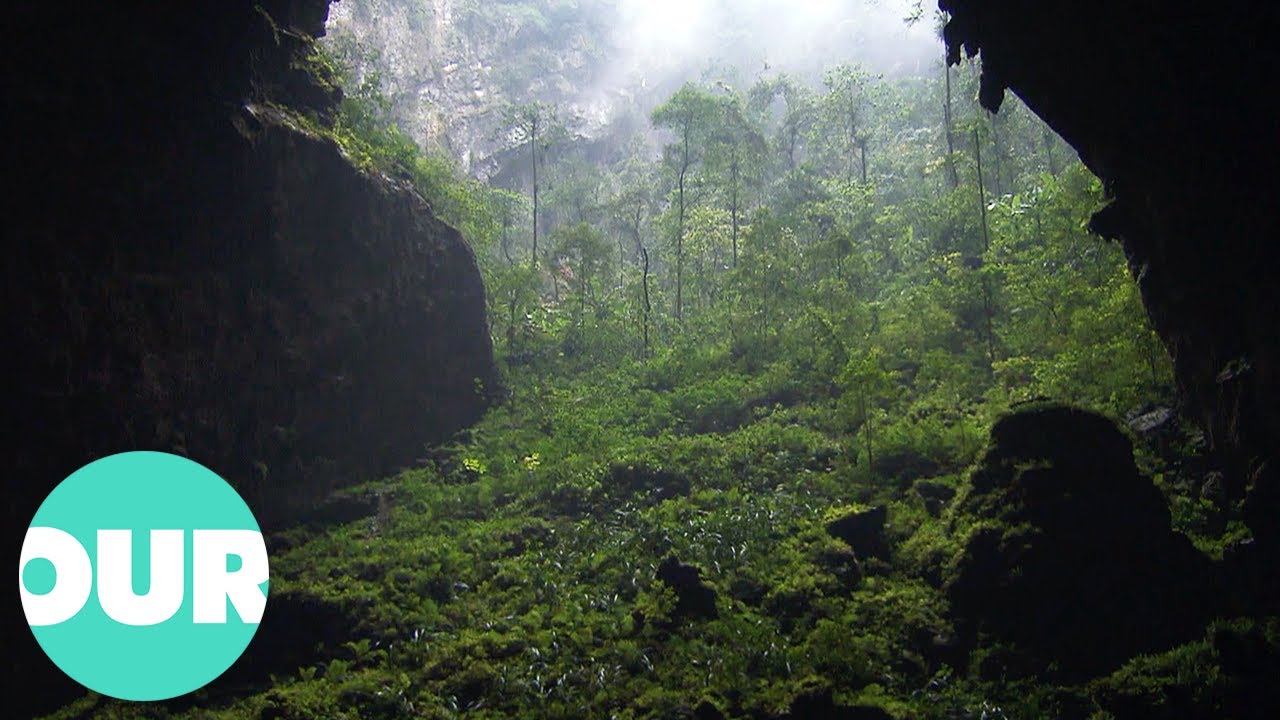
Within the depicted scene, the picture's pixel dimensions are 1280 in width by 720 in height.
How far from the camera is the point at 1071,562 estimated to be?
1122cm

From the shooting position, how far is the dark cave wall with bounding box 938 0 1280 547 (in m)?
9.35

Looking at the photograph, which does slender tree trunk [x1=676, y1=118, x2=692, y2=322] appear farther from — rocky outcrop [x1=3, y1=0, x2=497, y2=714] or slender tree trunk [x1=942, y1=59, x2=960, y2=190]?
rocky outcrop [x1=3, y1=0, x2=497, y2=714]

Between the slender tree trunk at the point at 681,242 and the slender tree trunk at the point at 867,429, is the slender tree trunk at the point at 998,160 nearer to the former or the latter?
the slender tree trunk at the point at 681,242

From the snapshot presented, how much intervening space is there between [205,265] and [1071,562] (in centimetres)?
1737

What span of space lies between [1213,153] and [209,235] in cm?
1810

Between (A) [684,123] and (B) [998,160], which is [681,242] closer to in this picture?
(A) [684,123]

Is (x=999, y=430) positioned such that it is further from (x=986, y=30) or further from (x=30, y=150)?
(x=30, y=150)

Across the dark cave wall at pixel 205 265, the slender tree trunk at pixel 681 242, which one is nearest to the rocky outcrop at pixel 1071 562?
the dark cave wall at pixel 205 265

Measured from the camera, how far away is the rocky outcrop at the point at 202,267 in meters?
13.4

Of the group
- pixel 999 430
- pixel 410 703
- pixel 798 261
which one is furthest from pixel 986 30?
pixel 798 261

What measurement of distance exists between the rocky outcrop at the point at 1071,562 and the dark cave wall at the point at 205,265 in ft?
50.5

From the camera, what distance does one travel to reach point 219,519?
49.1ft

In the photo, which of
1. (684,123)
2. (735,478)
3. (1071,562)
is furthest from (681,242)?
(1071,562)

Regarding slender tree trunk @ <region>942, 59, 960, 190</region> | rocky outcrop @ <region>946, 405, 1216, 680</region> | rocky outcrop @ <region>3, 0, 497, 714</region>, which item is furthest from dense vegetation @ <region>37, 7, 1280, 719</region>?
rocky outcrop @ <region>3, 0, 497, 714</region>
